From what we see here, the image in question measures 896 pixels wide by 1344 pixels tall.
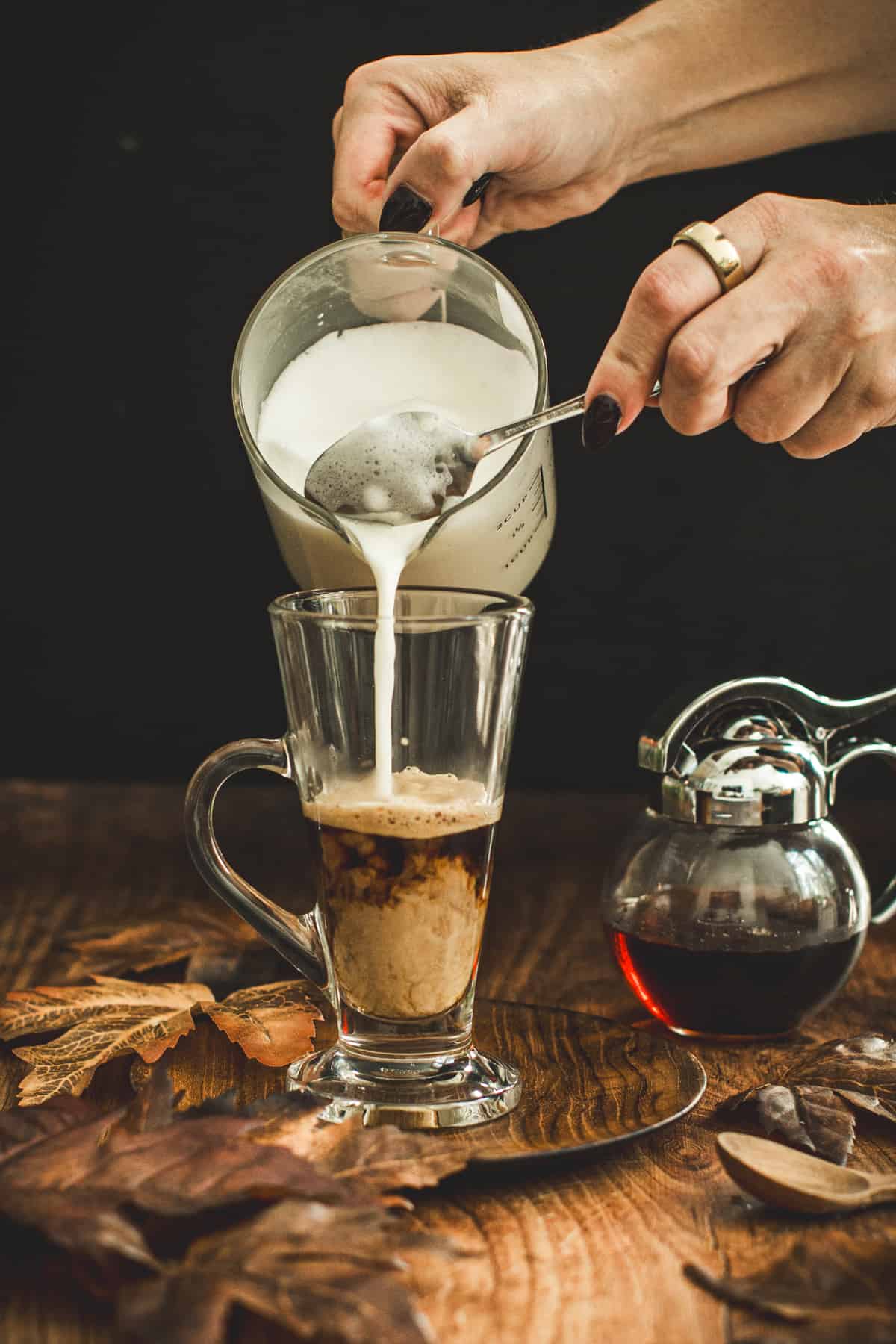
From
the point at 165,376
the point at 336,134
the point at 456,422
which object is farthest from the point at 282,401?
the point at 165,376

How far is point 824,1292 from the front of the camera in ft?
1.83

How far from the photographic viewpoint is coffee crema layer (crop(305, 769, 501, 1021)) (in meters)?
0.77

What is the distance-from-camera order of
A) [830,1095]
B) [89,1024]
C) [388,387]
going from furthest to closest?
[388,387] < [89,1024] < [830,1095]

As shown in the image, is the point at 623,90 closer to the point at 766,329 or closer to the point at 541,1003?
the point at 766,329

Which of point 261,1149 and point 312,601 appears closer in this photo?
point 261,1149

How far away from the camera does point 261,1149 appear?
0.60 metres

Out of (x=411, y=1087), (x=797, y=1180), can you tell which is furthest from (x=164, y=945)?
(x=797, y=1180)

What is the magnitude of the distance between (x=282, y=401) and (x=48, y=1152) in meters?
0.56

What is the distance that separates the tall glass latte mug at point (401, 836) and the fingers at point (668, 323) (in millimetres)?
178

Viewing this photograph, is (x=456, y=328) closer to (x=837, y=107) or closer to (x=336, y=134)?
(x=336, y=134)

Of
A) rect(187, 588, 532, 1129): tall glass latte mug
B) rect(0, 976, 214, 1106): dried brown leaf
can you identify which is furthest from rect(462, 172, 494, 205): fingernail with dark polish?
rect(0, 976, 214, 1106): dried brown leaf

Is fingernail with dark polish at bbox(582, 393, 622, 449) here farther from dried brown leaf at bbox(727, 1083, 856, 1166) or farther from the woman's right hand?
dried brown leaf at bbox(727, 1083, 856, 1166)

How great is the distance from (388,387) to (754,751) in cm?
37

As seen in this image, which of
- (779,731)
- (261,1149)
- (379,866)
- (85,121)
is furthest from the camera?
(85,121)
